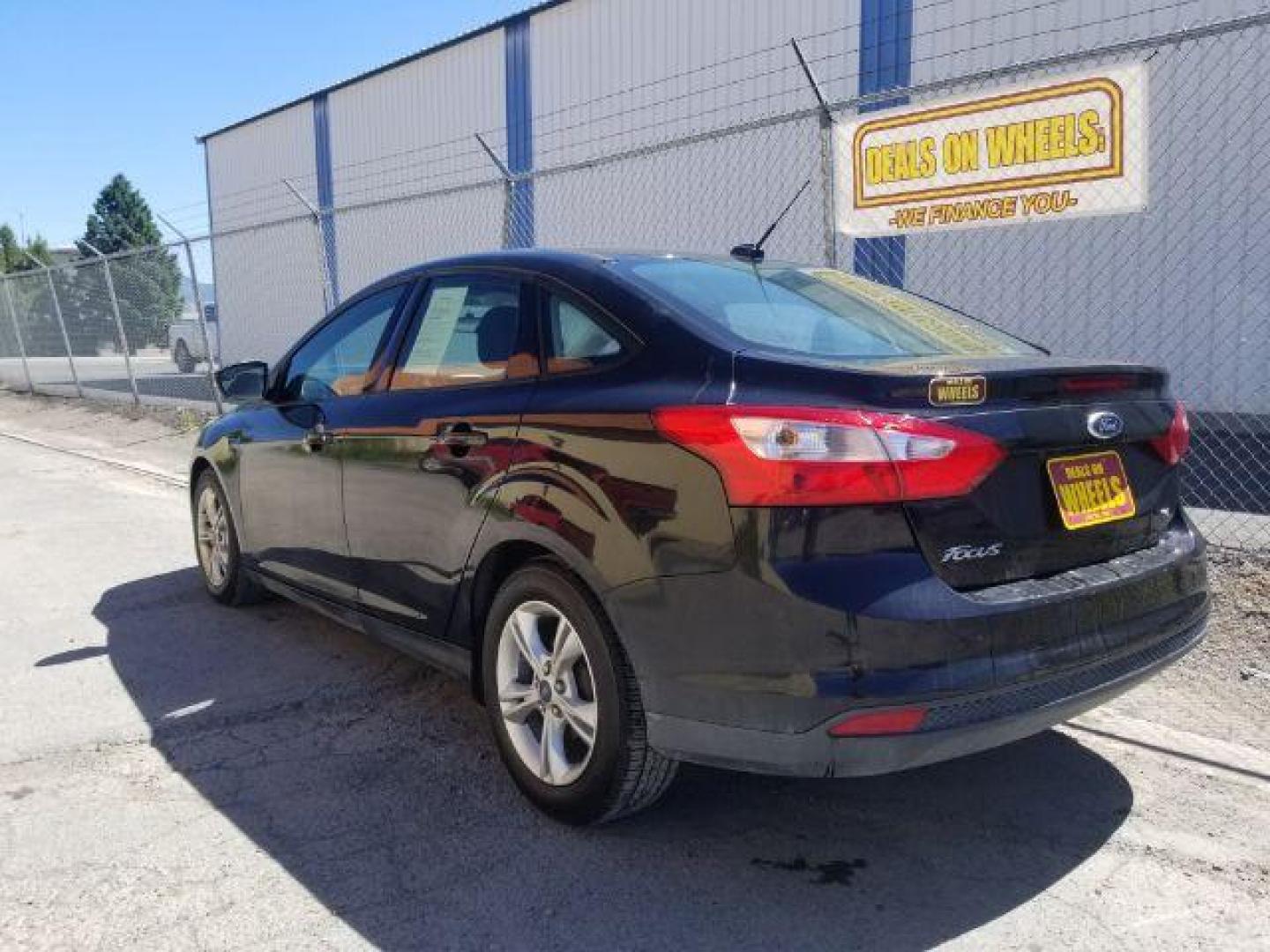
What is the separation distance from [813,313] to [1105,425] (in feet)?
2.92

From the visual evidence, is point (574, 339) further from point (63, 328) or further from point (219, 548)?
point (63, 328)

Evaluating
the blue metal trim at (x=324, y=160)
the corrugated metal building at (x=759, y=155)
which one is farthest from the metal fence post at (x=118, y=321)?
the blue metal trim at (x=324, y=160)

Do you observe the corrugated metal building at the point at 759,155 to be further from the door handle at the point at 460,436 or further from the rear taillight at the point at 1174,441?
the door handle at the point at 460,436

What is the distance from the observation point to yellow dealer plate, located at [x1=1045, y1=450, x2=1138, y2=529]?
8.77 feet

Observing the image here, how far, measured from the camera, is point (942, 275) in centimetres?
Answer: 1143

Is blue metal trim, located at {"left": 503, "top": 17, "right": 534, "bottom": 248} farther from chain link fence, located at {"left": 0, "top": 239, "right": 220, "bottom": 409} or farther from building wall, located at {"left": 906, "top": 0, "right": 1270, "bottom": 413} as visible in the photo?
building wall, located at {"left": 906, "top": 0, "right": 1270, "bottom": 413}

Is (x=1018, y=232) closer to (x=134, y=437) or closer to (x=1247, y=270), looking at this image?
(x=1247, y=270)

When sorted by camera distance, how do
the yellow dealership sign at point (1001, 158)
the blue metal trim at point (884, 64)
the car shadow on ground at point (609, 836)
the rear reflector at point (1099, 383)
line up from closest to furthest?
the car shadow on ground at point (609, 836), the rear reflector at point (1099, 383), the yellow dealership sign at point (1001, 158), the blue metal trim at point (884, 64)

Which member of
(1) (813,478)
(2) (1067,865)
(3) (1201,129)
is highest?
(3) (1201,129)

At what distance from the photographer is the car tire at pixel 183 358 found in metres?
20.4

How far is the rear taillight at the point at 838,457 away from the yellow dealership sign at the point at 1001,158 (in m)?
3.88

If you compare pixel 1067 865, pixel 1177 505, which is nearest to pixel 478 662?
pixel 1067 865

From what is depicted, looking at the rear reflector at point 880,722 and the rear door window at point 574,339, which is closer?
the rear reflector at point 880,722

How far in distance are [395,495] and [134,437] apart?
10.9 meters
